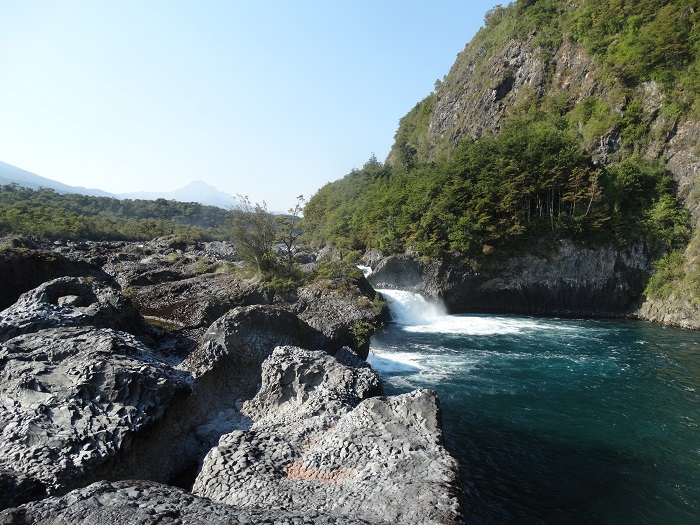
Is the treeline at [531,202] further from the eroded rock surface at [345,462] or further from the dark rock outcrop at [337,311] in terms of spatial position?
the eroded rock surface at [345,462]

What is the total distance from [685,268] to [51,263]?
131 ft

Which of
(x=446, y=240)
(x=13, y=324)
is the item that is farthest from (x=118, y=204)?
(x=13, y=324)

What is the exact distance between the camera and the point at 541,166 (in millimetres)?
34469

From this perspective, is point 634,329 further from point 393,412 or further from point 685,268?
point 393,412

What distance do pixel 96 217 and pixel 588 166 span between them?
9201 cm

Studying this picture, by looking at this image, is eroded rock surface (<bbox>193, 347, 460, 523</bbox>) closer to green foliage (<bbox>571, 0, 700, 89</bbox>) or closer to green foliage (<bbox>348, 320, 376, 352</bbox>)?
green foliage (<bbox>348, 320, 376, 352</bbox>)

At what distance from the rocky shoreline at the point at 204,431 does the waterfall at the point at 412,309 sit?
1742cm

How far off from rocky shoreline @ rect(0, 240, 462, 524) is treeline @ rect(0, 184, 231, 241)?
14305mm

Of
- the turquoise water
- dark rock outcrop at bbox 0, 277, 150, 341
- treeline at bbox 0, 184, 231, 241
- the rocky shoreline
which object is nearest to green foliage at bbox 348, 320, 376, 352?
the turquoise water

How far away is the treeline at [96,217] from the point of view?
56.9m

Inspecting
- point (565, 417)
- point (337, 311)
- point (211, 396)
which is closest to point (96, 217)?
point (337, 311)

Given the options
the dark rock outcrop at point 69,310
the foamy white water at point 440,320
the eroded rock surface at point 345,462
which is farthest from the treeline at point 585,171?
the eroded rock surface at point 345,462

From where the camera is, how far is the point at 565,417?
13.8m

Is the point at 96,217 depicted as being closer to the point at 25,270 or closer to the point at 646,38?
the point at 25,270
